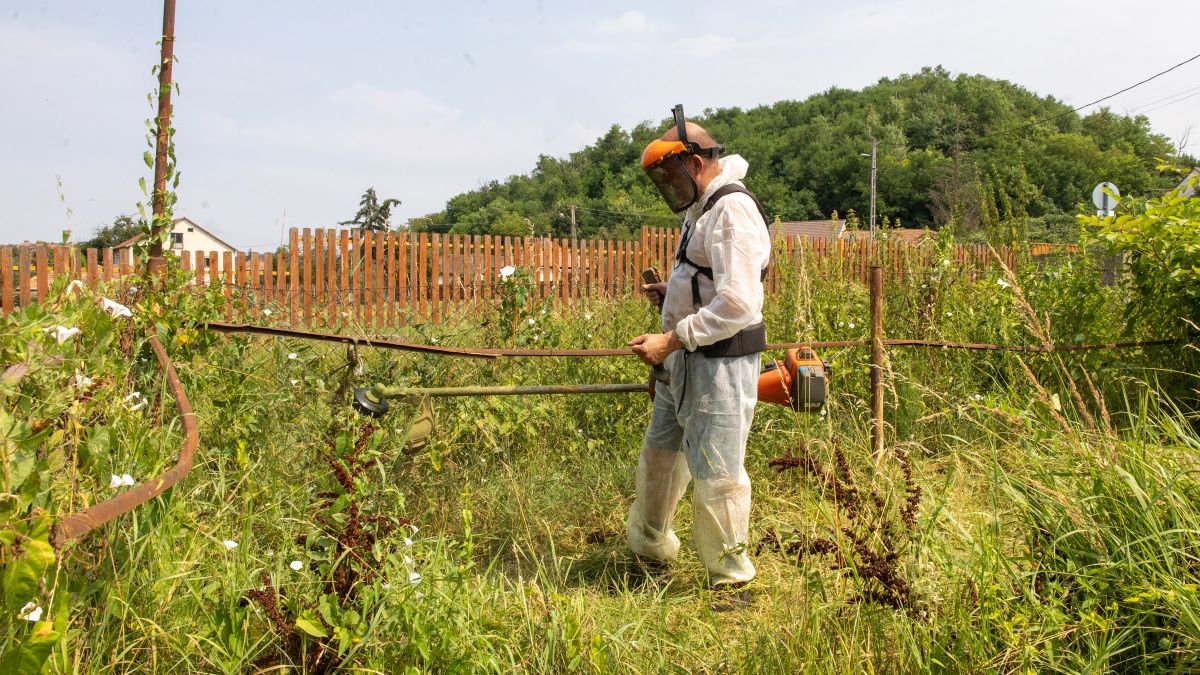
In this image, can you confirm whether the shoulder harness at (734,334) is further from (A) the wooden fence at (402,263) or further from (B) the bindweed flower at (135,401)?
(A) the wooden fence at (402,263)

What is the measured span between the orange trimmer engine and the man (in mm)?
244

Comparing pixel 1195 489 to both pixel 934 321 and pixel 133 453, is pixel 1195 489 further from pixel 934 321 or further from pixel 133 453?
pixel 934 321

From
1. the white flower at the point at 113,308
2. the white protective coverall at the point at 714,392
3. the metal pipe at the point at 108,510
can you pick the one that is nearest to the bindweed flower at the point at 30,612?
the metal pipe at the point at 108,510

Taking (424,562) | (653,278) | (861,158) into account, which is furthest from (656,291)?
(861,158)

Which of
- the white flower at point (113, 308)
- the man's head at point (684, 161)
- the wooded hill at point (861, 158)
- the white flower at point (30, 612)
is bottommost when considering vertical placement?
the white flower at point (30, 612)

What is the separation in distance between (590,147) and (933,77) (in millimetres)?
31648

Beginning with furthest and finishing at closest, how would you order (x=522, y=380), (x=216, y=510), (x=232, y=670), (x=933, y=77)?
(x=933, y=77), (x=522, y=380), (x=216, y=510), (x=232, y=670)

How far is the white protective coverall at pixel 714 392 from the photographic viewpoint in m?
3.08

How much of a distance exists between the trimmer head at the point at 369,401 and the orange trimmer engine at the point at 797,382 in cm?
146

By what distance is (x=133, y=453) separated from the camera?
2330 millimetres

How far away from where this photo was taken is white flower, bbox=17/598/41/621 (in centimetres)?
149

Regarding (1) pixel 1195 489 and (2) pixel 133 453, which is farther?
(1) pixel 1195 489

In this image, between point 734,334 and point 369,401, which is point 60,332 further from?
point 734,334

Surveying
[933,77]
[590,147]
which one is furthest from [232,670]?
[933,77]
